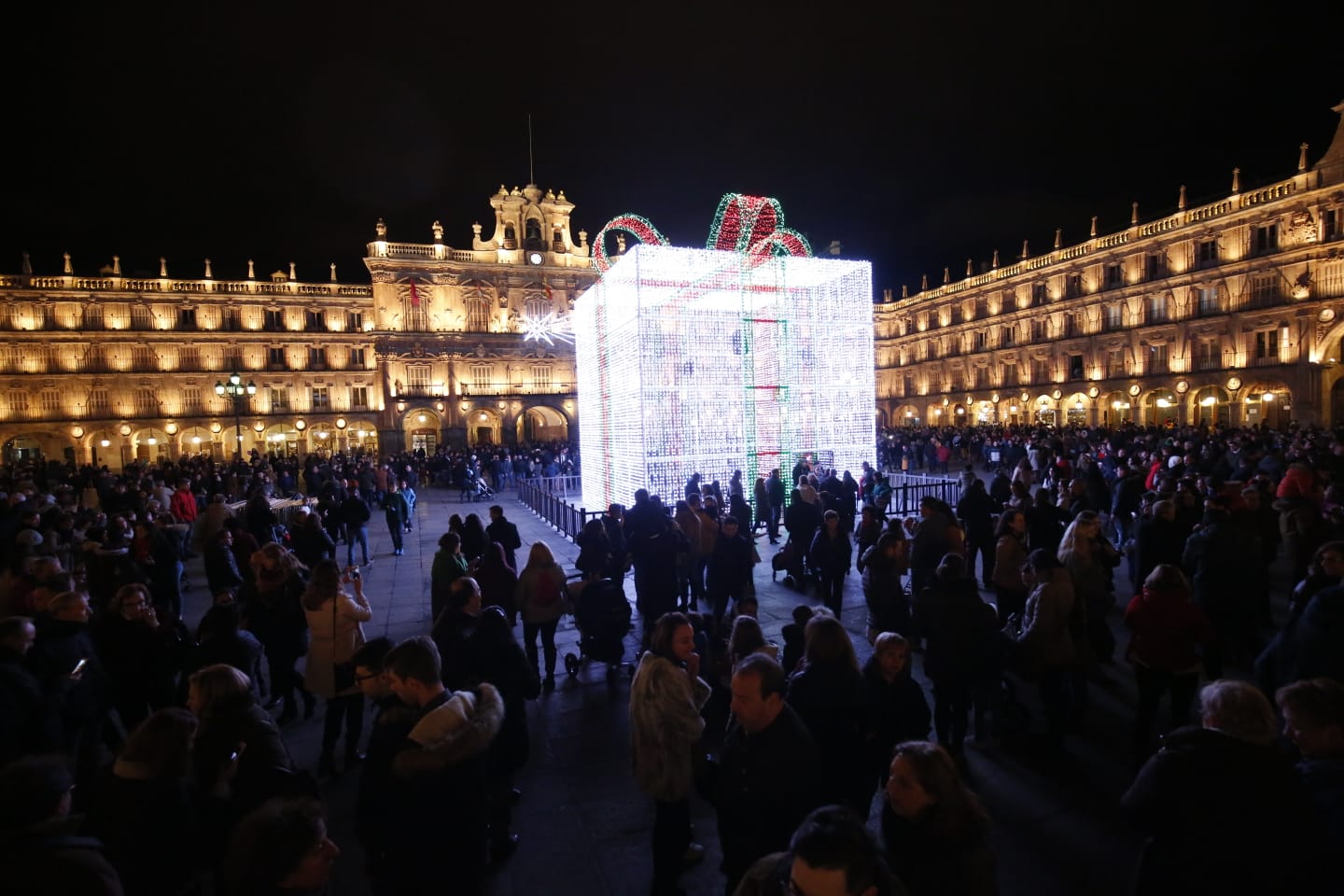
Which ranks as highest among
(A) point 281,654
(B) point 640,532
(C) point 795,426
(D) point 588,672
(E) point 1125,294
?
(E) point 1125,294

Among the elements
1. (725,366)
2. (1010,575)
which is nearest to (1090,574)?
(1010,575)

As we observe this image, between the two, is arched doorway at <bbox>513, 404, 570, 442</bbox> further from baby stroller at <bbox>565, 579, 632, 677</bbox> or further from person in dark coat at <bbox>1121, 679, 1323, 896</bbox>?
person in dark coat at <bbox>1121, 679, 1323, 896</bbox>

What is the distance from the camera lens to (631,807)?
414 centimetres

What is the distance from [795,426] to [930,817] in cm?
1153

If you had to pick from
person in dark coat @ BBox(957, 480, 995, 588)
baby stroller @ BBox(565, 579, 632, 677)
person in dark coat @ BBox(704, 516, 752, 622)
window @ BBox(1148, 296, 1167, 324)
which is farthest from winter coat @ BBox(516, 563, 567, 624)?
window @ BBox(1148, 296, 1167, 324)

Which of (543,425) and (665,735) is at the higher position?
(543,425)

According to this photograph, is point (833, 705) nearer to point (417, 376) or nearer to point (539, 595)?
point (539, 595)

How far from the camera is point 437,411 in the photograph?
40.3 meters

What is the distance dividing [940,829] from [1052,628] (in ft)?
9.44

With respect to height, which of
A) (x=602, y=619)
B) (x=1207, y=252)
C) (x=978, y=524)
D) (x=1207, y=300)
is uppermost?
(x=1207, y=252)

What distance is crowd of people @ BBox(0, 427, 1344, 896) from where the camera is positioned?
2.15 meters

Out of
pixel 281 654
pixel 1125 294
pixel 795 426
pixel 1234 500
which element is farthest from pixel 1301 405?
pixel 281 654

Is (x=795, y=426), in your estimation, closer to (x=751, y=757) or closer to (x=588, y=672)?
(x=588, y=672)

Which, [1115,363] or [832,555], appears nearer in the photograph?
[832,555]
